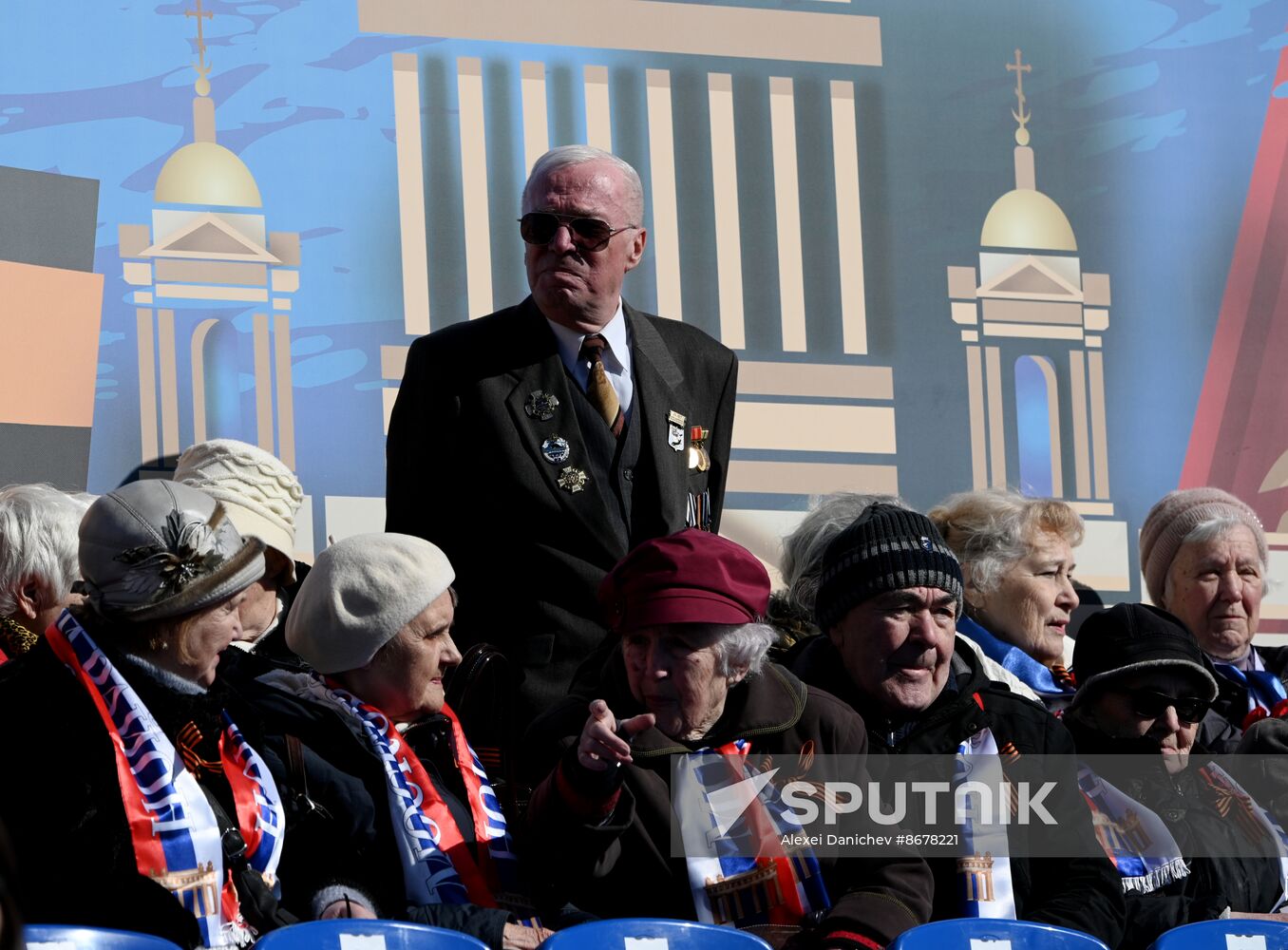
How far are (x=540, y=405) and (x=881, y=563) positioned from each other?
849 mm

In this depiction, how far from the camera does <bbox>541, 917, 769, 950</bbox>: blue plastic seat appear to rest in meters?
2.67

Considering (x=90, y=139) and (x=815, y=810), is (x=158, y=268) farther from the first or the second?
(x=815, y=810)

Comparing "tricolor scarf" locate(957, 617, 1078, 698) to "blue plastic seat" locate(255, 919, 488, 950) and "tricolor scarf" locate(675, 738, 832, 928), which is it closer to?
"tricolor scarf" locate(675, 738, 832, 928)

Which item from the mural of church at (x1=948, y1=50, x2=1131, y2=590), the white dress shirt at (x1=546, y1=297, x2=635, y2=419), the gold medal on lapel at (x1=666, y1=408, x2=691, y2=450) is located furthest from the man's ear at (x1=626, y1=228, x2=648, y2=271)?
the mural of church at (x1=948, y1=50, x2=1131, y2=590)

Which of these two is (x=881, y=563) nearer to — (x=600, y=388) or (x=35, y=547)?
(x=600, y=388)

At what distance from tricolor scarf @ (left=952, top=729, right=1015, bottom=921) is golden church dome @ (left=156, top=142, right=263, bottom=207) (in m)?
2.92

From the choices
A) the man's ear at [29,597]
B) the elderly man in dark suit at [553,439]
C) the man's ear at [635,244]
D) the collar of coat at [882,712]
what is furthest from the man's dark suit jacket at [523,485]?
the man's ear at [29,597]

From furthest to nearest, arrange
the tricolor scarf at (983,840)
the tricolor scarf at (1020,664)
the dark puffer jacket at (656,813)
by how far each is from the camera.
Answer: the tricolor scarf at (1020,664)
the tricolor scarf at (983,840)
the dark puffer jacket at (656,813)

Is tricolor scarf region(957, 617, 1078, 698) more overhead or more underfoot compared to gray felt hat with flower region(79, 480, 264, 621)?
more underfoot

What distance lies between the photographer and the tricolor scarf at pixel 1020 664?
4.44 meters

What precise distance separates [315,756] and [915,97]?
3.79 metres

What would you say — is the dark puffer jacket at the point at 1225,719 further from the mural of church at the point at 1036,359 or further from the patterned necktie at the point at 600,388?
the patterned necktie at the point at 600,388

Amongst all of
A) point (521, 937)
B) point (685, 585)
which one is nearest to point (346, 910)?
point (521, 937)

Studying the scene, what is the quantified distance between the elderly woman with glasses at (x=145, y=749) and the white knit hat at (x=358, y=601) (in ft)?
0.84
